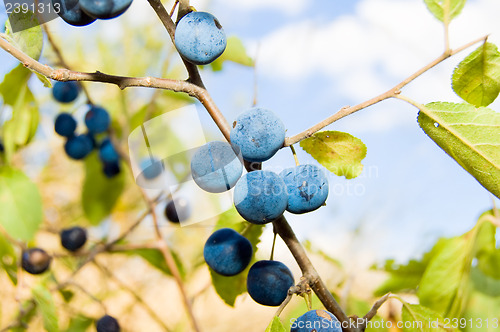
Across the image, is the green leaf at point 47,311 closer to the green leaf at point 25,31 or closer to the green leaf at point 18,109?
the green leaf at point 18,109

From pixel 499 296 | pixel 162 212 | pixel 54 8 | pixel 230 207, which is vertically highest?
pixel 54 8

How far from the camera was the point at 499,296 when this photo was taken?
3.73 feet

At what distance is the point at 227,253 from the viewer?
2.71 feet

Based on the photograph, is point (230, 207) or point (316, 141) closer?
point (316, 141)

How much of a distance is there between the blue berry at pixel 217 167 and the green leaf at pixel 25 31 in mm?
341

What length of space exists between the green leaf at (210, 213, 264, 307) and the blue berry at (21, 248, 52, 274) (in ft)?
2.21

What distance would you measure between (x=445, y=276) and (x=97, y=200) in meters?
1.27

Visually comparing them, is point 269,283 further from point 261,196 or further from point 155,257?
point 155,257

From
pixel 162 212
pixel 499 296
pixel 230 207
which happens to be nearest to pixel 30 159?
pixel 162 212

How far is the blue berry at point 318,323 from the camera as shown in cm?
64

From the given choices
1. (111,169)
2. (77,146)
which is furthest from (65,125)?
(111,169)

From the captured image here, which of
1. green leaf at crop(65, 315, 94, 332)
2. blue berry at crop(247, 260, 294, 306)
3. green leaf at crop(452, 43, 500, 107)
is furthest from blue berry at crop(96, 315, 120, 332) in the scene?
green leaf at crop(452, 43, 500, 107)

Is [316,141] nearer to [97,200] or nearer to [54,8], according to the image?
[54,8]

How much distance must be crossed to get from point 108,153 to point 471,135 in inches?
47.7
